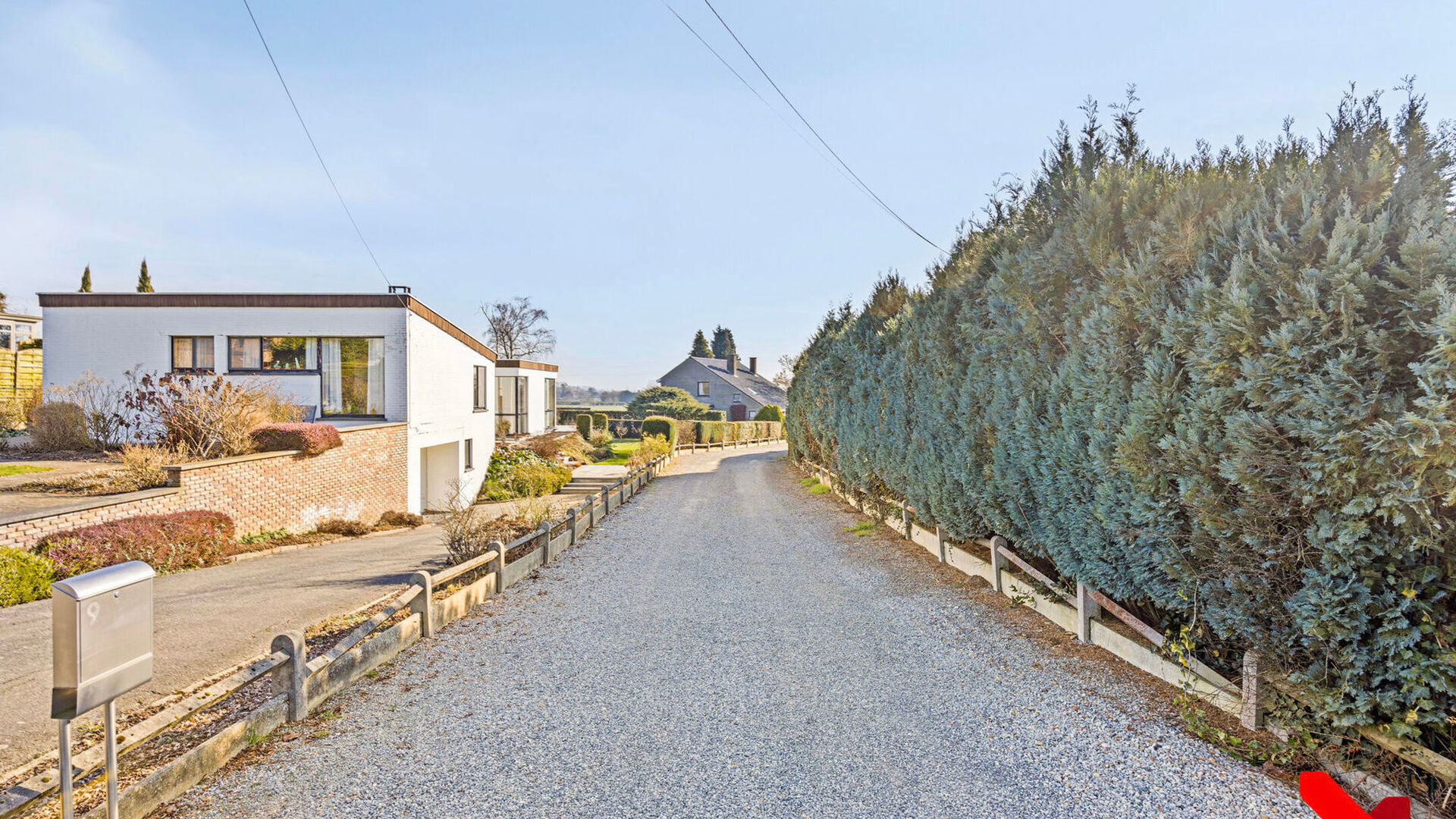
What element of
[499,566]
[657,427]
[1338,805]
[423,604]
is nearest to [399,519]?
[499,566]

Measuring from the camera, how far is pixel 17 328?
26.4m

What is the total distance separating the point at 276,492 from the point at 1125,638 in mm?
12764

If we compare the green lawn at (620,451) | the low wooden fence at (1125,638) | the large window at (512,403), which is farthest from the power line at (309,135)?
the green lawn at (620,451)

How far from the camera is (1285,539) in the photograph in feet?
11.0

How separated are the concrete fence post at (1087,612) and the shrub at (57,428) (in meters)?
17.9

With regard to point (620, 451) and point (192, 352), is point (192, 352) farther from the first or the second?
point (620, 451)

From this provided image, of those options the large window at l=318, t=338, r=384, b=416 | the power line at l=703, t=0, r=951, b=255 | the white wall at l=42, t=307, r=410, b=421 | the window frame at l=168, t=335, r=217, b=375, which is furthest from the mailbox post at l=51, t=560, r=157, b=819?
the window frame at l=168, t=335, r=217, b=375

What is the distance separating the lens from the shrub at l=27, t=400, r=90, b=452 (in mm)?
13469

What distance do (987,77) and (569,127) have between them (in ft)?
22.3

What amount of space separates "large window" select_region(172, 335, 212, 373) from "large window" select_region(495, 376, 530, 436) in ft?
36.1

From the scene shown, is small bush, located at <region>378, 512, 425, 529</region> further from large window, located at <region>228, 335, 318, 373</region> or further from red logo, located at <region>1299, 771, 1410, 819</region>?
red logo, located at <region>1299, 771, 1410, 819</region>

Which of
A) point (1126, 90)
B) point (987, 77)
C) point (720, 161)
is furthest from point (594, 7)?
point (1126, 90)

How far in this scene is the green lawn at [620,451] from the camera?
28283 mm

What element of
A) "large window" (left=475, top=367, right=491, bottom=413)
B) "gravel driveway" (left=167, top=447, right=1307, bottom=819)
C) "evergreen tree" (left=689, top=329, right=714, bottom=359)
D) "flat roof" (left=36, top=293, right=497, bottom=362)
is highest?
"evergreen tree" (left=689, top=329, right=714, bottom=359)
